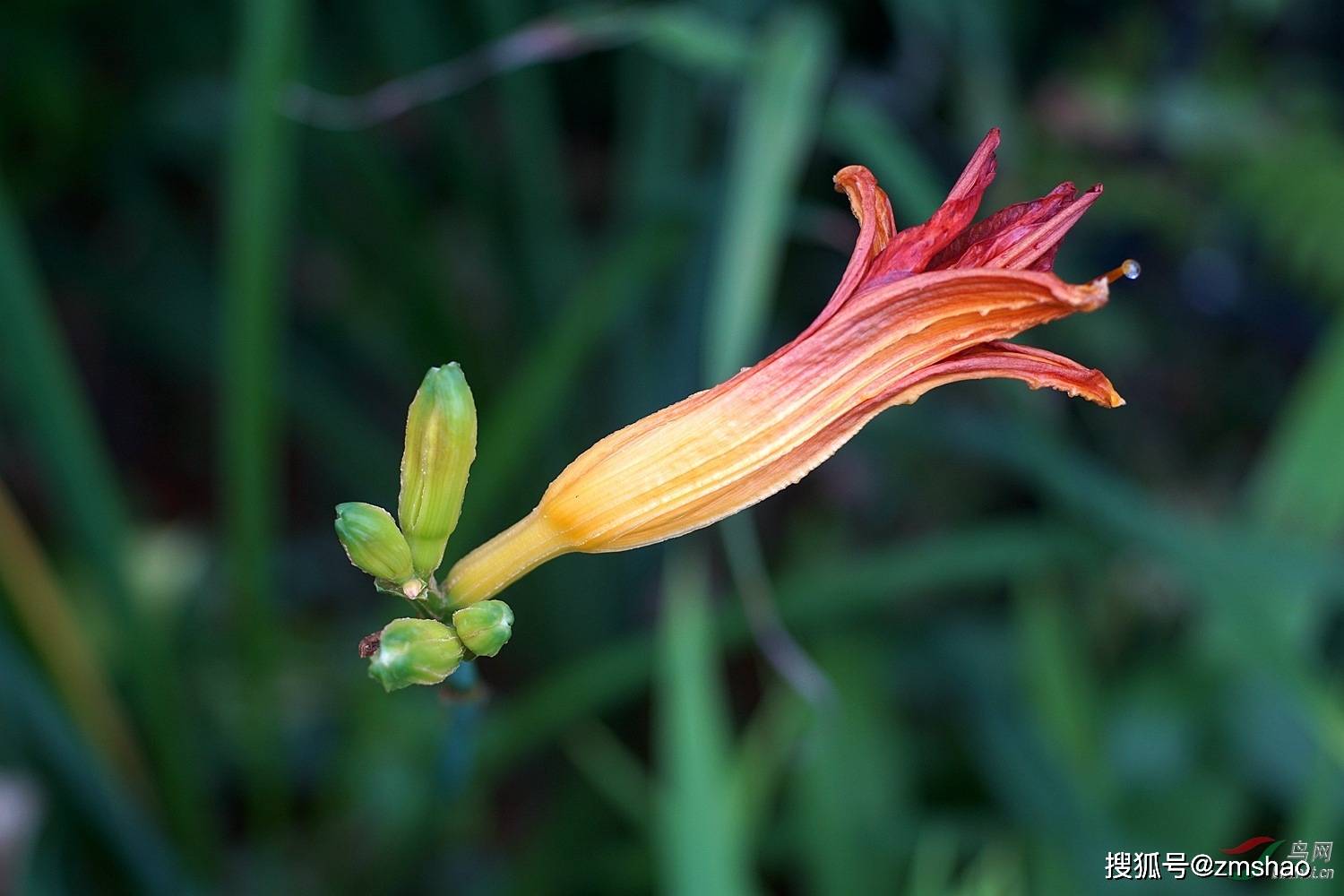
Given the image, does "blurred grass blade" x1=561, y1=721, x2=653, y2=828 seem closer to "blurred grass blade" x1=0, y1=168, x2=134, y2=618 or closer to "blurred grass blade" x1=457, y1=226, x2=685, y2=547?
"blurred grass blade" x1=457, y1=226, x2=685, y2=547

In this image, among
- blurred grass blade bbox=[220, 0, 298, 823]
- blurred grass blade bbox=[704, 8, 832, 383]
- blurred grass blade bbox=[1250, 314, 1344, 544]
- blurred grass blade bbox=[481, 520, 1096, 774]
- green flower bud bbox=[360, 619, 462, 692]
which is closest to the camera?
green flower bud bbox=[360, 619, 462, 692]

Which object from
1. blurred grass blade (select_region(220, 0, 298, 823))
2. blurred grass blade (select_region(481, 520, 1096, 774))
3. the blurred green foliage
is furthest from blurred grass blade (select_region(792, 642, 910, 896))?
blurred grass blade (select_region(220, 0, 298, 823))

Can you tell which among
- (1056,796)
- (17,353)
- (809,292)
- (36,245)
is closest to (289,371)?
(36,245)

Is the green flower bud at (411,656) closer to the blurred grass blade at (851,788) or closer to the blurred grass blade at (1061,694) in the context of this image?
the blurred grass blade at (851,788)

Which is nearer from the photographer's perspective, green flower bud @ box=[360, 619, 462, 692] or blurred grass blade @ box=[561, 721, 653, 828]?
green flower bud @ box=[360, 619, 462, 692]

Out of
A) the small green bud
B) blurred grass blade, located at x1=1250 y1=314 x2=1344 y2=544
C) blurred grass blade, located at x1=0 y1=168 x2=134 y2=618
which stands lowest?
the small green bud

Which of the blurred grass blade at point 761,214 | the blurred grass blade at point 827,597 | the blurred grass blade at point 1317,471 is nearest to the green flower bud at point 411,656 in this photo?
the blurred grass blade at point 761,214

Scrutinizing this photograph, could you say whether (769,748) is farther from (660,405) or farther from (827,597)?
(660,405)

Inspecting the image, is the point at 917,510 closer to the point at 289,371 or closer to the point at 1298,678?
the point at 1298,678
